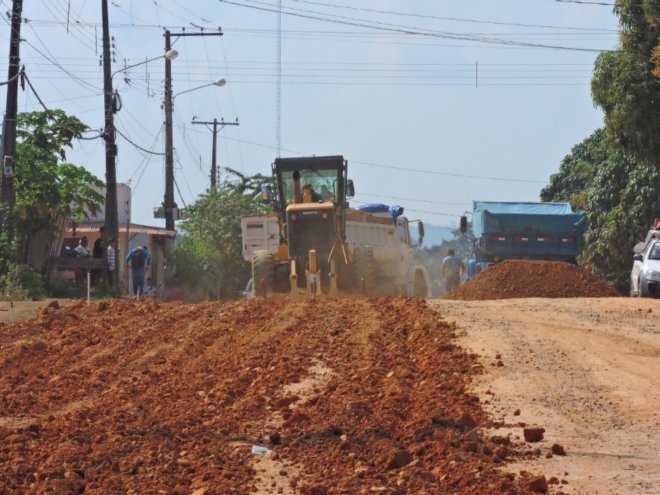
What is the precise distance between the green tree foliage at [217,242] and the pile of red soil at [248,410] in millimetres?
29682

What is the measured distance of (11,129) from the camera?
29.3 m

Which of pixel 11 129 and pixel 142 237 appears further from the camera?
pixel 142 237

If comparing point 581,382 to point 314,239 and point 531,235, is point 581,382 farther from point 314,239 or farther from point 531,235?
point 531,235

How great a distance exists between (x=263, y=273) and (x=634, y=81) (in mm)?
9713

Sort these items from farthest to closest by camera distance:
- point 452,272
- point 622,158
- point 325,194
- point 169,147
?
point 169,147
point 622,158
point 452,272
point 325,194

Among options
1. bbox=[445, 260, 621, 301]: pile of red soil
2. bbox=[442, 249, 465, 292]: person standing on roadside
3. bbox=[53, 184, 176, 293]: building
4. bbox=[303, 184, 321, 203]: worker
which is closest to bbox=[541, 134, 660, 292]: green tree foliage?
bbox=[442, 249, 465, 292]: person standing on roadside

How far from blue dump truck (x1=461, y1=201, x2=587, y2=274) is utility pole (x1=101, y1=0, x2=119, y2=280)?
10.7m

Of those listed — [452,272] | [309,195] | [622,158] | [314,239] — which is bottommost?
[452,272]

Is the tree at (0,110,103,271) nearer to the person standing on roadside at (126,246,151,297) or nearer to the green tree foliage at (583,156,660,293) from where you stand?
the person standing on roadside at (126,246,151,297)

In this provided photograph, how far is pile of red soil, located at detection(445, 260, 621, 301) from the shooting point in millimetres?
28562

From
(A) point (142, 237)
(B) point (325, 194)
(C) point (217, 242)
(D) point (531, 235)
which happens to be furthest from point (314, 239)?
(C) point (217, 242)

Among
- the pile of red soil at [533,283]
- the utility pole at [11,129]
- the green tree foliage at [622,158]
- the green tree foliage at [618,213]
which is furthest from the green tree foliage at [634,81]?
the utility pole at [11,129]

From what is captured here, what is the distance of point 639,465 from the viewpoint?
873 cm

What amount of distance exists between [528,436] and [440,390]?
2.42 meters
